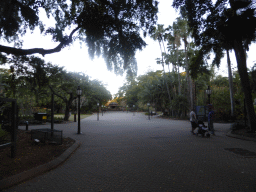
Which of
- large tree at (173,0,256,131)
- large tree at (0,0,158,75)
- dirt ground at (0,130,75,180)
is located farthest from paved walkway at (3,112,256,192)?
large tree at (173,0,256,131)

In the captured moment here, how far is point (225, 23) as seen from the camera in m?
10.4

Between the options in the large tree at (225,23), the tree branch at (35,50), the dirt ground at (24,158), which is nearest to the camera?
the dirt ground at (24,158)

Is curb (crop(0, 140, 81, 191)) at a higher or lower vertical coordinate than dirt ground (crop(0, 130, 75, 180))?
lower

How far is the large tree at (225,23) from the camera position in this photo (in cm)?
991

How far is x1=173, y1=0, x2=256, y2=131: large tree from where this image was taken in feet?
32.5

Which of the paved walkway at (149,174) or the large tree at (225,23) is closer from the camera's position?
the paved walkway at (149,174)

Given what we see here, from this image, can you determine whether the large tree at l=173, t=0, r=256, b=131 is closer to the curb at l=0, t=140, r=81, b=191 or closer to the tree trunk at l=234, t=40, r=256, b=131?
the tree trunk at l=234, t=40, r=256, b=131

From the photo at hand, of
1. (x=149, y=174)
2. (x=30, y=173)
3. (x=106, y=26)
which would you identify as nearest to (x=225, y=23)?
(x=106, y=26)

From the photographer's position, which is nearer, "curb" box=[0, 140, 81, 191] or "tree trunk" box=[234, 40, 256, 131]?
"curb" box=[0, 140, 81, 191]

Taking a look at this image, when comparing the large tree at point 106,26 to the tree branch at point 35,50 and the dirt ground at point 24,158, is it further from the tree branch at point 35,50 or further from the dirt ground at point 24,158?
the dirt ground at point 24,158

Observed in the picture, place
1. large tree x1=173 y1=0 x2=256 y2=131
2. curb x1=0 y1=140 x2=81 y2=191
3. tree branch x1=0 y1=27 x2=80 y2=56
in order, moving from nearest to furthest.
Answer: curb x1=0 y1=140 x2=81 y2=191
tree branch x1=0 y1=27 x2=80 y2=56
large tree x1=173 y1=0 x2=256 y2=131

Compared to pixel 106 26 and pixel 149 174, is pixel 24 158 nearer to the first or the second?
pixel 149 174

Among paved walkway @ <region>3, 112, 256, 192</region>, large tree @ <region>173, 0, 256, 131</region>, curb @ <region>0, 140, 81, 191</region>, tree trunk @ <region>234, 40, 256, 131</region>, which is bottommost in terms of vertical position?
paved walkway @ <region>3, 112, 256, 192</region>

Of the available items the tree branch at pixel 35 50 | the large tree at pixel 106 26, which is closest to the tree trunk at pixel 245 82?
the large tree at pixel 106 26
